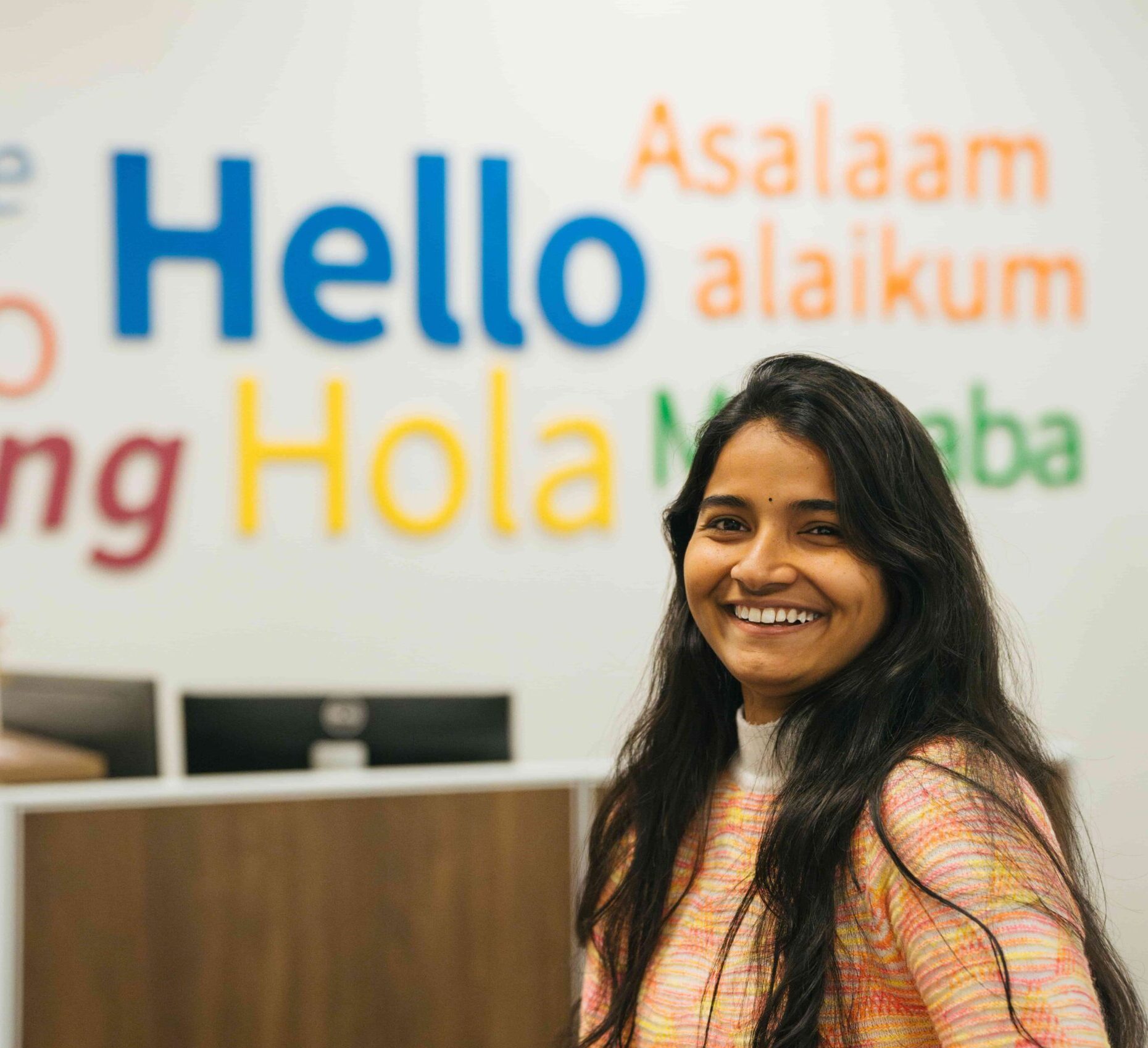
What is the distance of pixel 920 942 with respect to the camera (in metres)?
0.99

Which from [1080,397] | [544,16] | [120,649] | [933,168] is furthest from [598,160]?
[120,649]

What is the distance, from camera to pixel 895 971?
1046mm

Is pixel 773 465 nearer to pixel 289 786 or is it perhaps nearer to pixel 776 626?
pixel 776 626

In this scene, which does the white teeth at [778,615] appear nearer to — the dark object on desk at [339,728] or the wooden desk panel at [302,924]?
the wooden desk panel at [302,924]

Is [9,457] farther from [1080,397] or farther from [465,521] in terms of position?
[1080,397]

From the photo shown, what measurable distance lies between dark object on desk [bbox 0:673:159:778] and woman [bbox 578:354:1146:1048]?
4.69 ft

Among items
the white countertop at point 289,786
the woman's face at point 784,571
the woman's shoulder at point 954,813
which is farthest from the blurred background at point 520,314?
the woman's shoulder at point 954,813

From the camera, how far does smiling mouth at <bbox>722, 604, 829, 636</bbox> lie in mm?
1190

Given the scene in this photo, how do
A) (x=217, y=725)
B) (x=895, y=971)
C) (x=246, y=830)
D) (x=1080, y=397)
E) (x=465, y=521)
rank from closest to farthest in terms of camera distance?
(x=895, y=971)
(x=246, y=830)
(x=217, y=725)
(x=465, y=521)
(x=1080, y=397)

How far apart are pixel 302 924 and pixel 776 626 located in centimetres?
141

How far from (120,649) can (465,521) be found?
101cm

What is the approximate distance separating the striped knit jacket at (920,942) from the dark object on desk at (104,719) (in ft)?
5.20

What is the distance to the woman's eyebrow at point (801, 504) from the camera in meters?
1.17

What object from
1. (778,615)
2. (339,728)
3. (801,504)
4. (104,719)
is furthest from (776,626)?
(104,719)
